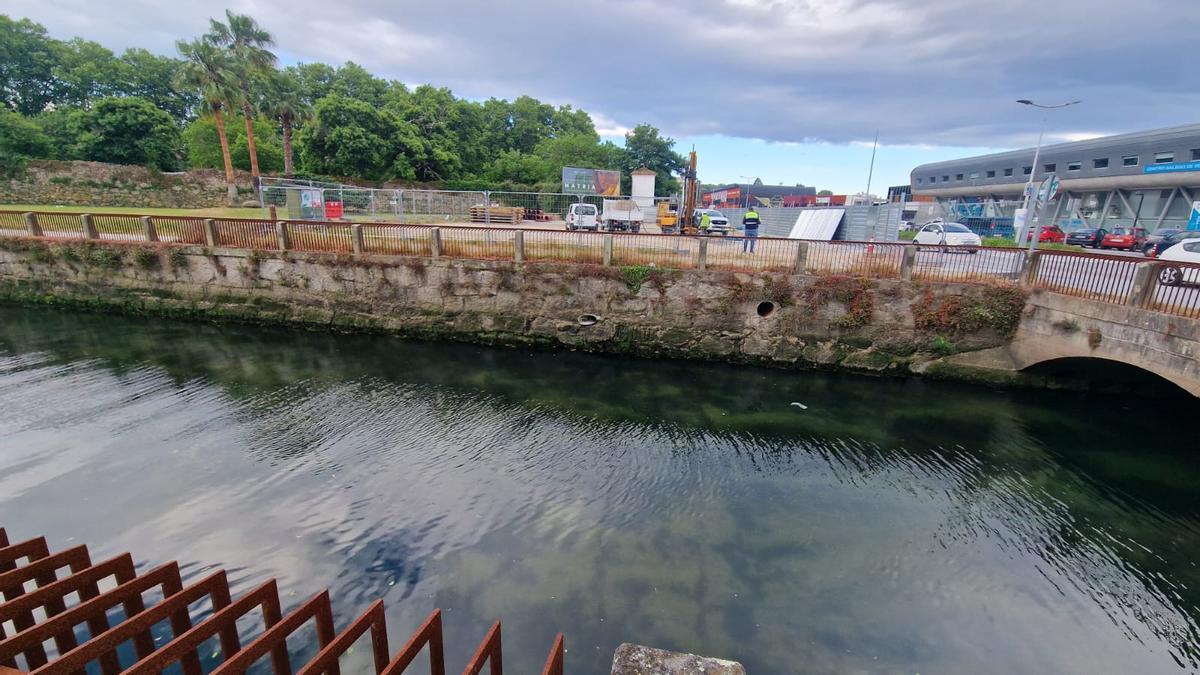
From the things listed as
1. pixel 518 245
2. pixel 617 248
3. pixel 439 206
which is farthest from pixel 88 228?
pixel 617 248

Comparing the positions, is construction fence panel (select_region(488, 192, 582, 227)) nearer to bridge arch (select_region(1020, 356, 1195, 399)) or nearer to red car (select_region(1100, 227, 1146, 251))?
bridge arch (select_region(1020, 356, 1195, 399))

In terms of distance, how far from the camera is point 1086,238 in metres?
29.5

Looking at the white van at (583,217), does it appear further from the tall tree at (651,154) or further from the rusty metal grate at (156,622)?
the tall tree at (651,154)

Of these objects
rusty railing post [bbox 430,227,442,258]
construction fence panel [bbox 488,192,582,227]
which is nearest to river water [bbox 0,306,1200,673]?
rusty railing post [bbox 430,227,442,258]

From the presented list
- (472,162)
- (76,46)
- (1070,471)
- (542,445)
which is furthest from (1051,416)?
(76,46)

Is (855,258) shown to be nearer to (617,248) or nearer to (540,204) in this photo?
(617,248)

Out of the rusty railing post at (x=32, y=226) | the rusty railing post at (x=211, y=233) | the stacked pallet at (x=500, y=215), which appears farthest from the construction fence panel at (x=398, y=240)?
the stacked pallet at (x=500, y=215)

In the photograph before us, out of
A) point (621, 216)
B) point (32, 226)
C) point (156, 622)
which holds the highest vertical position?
point (621, 216)

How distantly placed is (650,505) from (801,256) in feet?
27.0

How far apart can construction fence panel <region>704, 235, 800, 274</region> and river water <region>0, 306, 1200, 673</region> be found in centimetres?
319

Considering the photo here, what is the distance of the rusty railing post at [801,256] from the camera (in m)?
12.6

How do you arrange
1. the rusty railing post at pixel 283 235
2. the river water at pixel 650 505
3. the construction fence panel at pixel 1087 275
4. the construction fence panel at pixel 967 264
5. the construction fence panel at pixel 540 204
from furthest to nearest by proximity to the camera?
the construction fence panel at pixel 540 204 → the rusty railing post at pixel 283 235 → the construction fence panel at pixel 967 264 → the construction fence panel at pixel 1087 275 → the river water at pixel 650 505

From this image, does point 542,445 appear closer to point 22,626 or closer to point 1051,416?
point 22,626

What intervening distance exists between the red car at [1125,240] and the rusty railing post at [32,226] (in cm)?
4521
